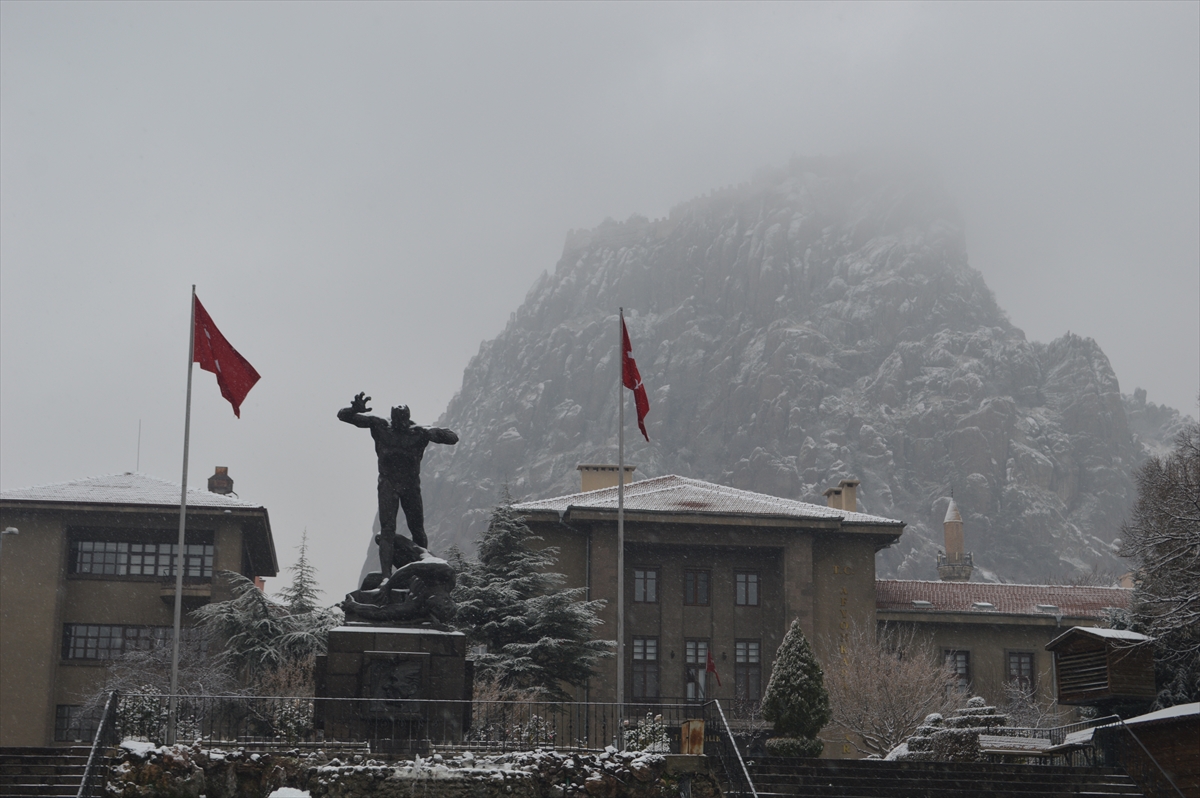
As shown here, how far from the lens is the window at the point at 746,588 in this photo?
151ft

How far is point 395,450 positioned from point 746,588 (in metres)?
26.2

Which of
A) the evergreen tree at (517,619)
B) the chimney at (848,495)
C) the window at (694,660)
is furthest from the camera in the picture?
the chimney at (848,495)

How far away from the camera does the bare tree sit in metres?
35.5

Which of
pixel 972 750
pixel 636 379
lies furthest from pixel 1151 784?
pixel 636 379

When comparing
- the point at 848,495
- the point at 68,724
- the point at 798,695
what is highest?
the point at 848,495

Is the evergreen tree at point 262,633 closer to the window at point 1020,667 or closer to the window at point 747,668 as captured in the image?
the window at point 747,668

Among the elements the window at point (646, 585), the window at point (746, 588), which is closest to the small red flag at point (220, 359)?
the window at point (646, 585)

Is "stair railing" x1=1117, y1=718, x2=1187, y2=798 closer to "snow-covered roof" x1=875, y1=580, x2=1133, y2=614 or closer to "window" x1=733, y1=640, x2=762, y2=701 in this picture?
"window" x1=733, y1=640, x2=762, y2=701

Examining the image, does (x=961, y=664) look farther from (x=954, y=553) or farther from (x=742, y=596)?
(x=954, y=553)

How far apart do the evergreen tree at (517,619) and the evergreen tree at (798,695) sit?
248 inches

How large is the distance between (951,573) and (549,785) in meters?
71.4

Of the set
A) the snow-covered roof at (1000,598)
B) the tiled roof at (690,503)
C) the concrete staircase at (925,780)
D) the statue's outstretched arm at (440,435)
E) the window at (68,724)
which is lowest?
the window at (68,724)

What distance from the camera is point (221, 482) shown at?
168ft

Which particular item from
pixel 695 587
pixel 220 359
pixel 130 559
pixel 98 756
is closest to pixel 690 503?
pixel 695 587
